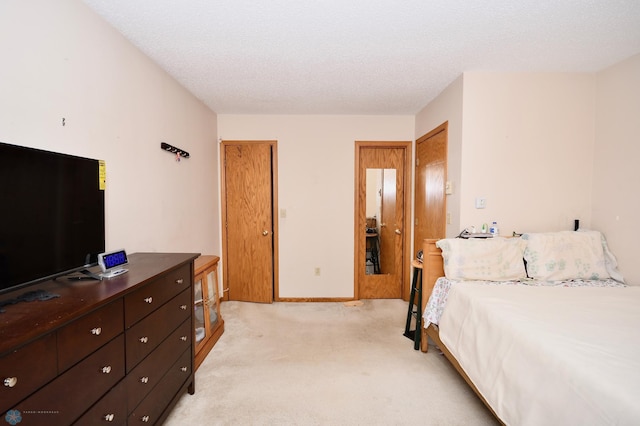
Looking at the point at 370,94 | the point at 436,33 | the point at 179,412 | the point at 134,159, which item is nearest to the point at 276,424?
the point at 179,412

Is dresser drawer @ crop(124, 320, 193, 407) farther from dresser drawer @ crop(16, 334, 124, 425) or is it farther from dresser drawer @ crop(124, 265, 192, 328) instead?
dresser drawer @ crop(124, 265, 192, 328)

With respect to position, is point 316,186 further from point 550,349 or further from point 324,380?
point 550,349

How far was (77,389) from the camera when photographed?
40.9 inches

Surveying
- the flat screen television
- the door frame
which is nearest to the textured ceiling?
the door frame

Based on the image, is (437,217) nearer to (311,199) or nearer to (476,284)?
(476,284)

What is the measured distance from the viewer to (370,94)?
10.0ft

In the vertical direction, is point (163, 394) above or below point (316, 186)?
below

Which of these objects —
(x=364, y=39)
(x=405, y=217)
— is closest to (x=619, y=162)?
(x=405, y=217)

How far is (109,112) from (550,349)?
8.94ft

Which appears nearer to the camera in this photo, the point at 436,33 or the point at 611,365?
the point at 611,365

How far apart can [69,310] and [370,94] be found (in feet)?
9.72

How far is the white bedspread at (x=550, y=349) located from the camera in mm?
1059

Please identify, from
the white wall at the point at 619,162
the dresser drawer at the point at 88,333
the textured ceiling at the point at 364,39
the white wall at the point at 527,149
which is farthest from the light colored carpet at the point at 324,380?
the textured ceiling at the point at 364,39

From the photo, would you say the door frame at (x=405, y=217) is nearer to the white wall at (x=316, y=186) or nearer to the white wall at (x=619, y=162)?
the white wall at (x=316, y=186)
